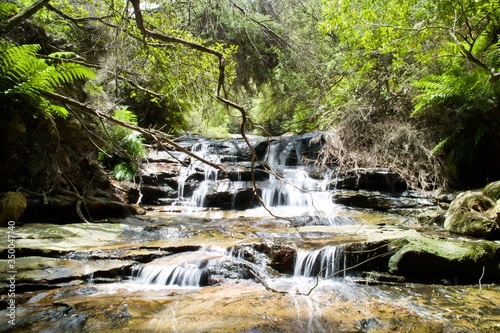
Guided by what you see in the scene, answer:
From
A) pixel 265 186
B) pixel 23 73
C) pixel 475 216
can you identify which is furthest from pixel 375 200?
pixel 23 73

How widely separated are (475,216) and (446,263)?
5.35ft

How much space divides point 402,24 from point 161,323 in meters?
5.99

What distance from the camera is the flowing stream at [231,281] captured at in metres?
2.36

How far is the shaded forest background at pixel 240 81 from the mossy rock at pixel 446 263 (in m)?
2.43

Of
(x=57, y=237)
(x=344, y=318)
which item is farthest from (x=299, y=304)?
(x=57, y=237)

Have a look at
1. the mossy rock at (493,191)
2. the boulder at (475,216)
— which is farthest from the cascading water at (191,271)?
the mossy rock at (493,191)

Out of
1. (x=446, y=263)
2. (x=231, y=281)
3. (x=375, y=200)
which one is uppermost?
(x=375, y=200)

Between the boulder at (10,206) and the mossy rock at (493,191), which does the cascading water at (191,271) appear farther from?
the mossy rock at (493,191)

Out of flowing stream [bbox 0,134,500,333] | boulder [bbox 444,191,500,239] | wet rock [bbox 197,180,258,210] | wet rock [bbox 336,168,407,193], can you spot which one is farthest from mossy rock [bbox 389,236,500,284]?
wet rock [bbox 197,180,258,210]

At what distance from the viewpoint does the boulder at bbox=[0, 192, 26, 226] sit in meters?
4.09

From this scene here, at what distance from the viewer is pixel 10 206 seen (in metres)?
4.11

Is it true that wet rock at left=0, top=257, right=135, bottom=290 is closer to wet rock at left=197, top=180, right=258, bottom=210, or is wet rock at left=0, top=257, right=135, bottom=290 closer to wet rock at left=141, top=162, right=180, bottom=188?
wet rock at left=197, top=180, right=258, bottom=210

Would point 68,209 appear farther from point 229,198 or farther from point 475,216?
point 475,216

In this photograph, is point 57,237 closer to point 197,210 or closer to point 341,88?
point 197,210
